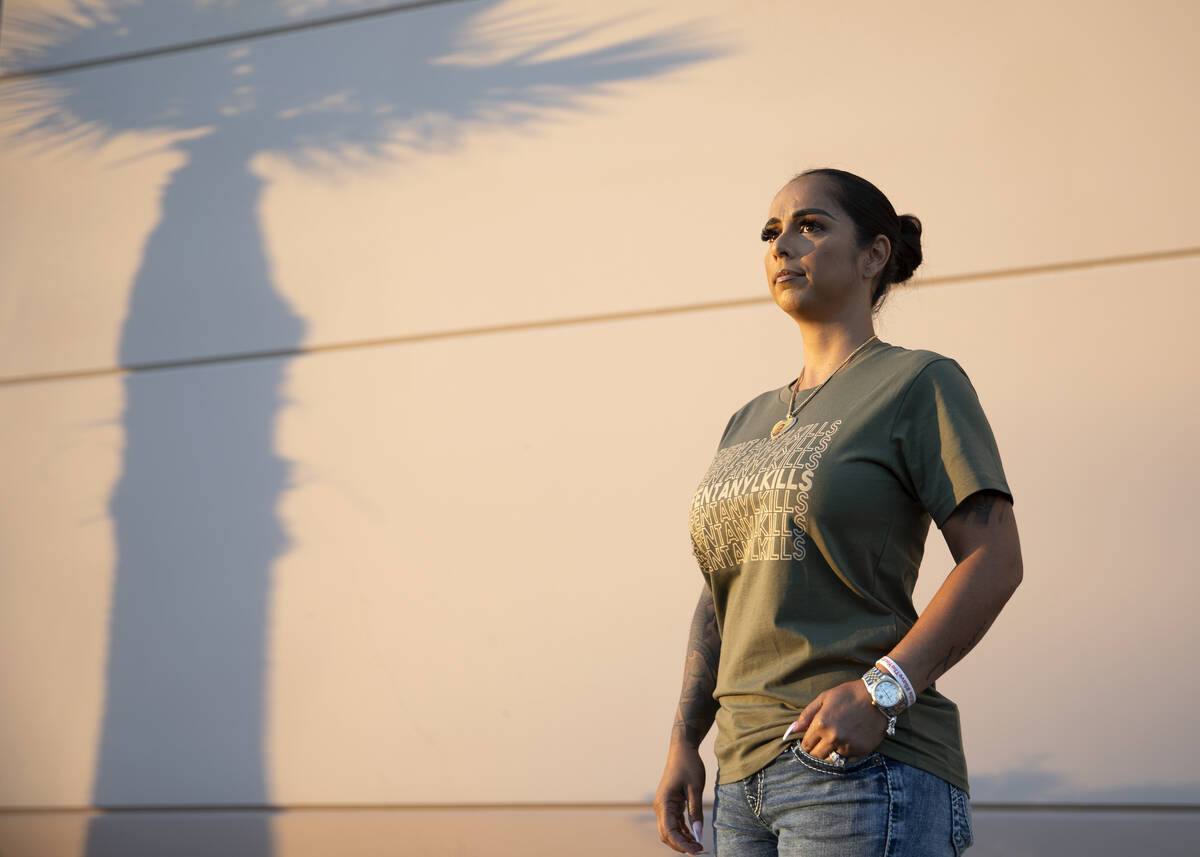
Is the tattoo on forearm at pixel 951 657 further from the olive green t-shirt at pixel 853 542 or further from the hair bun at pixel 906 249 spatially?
the hair bun at pixel 906 249

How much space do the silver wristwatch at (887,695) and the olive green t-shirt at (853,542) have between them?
0.22 ft

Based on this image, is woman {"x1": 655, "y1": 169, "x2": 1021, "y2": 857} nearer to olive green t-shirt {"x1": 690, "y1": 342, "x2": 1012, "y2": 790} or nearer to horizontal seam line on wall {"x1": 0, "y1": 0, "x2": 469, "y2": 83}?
olive green t-shirt {"x1": 690, "y1": 342, "x2": 1012, "y2": 790}

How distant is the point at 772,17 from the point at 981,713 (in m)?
2.27

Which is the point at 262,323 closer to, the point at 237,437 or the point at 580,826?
the point at 237,437

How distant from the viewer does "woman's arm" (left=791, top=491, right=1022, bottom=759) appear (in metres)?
1.44

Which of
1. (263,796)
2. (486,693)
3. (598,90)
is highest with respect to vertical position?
(598,90)

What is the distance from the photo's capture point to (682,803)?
191 centimetres

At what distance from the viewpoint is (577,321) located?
365cm

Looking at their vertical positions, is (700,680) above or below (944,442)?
below

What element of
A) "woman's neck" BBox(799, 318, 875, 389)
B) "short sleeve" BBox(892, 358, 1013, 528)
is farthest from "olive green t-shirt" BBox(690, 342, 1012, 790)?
"woman's neck" BBox(799, 318, 875, 389)

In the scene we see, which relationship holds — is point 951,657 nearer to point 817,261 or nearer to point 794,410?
point 794,410

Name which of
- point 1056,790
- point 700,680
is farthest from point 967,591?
point 1056,790

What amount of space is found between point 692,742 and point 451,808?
5.94ft

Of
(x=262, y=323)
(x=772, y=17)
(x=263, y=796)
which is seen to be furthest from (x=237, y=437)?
(x=772, y=17)
